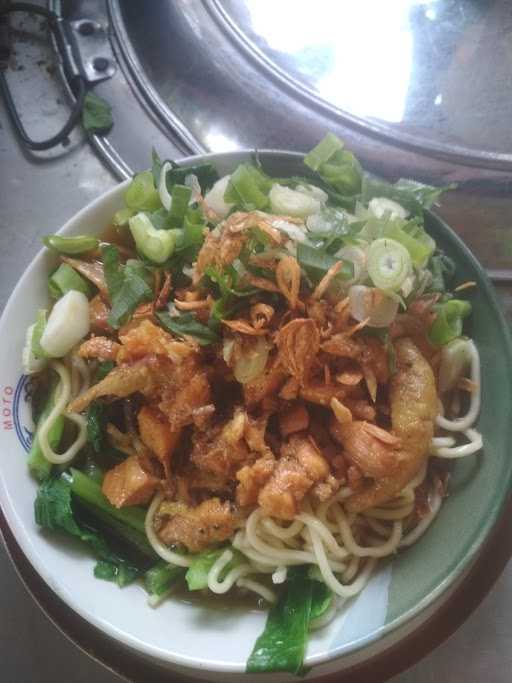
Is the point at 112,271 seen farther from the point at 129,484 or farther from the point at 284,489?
the point at 284,489

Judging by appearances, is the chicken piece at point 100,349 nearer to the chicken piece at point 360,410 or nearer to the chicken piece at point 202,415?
the chicken piece at point 202,415

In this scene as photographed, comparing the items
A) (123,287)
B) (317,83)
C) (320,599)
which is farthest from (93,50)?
(320,599)

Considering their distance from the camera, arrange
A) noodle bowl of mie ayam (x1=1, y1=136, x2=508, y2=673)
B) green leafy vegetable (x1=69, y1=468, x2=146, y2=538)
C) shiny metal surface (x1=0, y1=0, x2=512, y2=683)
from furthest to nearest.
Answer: shiny metal surface (x1=0, y1=0, x2=512, y2=683), green leafy vegetable (x1=69, y1=468, x2=146, y2=538), noodle bowl of mie ayam (x1=1, y1=136, x2=508, y2=673)

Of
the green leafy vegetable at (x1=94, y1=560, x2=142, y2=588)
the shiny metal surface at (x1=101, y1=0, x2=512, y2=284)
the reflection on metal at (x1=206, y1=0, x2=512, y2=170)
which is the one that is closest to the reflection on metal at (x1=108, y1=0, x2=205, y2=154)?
the shiny metal surface at (x1=101, y1=0, x2=512, y2=284)

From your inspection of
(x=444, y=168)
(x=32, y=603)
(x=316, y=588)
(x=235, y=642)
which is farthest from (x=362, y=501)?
(x=444, y=168)

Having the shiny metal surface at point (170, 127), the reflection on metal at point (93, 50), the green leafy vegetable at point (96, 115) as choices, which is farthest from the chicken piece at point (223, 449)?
the reflection on metal at point (93, 50)

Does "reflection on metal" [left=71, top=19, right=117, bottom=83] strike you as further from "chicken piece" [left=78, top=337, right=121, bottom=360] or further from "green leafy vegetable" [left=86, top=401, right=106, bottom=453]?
"green leafy vegetable" [left=86, top=401, right=106, bottom=453]

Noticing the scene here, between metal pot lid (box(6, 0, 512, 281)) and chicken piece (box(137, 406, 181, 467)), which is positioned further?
metal pot lid (box(6, 0, 512, 281))
